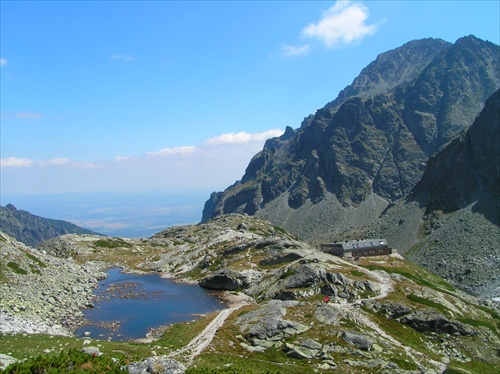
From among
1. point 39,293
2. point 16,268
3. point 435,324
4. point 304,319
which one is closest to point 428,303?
point 435,324

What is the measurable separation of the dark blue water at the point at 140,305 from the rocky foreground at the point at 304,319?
13.1 ft

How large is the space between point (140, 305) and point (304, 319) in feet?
122

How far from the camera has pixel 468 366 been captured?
191 ft

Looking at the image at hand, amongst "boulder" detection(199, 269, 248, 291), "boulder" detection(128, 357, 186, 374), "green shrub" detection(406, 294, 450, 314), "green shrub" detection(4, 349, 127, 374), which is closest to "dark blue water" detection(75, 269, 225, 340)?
"boulder" detection(199, 269, 248, 291)

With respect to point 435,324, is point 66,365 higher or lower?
higher

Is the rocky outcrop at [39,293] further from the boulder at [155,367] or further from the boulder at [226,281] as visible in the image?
the boulder at [226,281]

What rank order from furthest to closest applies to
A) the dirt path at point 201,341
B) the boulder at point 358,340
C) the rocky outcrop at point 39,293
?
the rocky outcrop at point 39,293
the boulder at point 358,340
the dirt path at point 201,341

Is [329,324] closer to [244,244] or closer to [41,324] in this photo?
[41,324]

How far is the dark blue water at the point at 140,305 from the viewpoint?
208ft

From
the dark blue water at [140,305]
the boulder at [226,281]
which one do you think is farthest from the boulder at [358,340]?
the boulder at [226,281]

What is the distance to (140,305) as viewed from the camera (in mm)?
81188

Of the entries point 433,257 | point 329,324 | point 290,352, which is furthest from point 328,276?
point 433,257

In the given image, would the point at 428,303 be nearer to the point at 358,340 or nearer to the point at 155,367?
the point at 358,340

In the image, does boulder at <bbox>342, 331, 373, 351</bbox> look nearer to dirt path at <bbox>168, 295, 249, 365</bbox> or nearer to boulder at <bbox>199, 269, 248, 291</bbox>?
dirt path at <bbox>168, 295, 249, 365</bbox>
